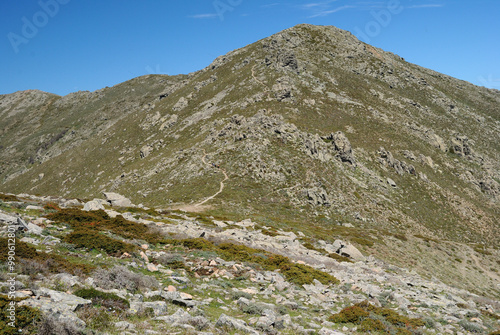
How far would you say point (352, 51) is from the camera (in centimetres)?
14725

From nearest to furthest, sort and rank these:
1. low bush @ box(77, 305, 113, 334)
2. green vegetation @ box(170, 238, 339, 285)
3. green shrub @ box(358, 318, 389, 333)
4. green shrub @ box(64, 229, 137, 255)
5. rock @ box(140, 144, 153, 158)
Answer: low bush @ box(77, 305, 113, 334)
green shrub @ box(358, 318, 389, 333)
green shrub @ box(64, 229, 137, 255)
green vegetation @ box(170, 238, 339, 285)
rock @ box(140, 144, 153, 158)

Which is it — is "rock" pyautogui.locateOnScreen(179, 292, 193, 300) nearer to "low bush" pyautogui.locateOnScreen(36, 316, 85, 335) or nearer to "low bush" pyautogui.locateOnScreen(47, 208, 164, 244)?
"low bush" pyautogui.locateOnScreen(36, 316, 85, 335)

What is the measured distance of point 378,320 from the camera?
14141mm

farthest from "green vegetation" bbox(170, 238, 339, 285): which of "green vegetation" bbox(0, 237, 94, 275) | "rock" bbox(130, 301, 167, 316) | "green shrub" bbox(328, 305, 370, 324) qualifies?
"rock" bbox(130, 301, 167, 316)

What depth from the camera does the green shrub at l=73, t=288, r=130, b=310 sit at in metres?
9.99

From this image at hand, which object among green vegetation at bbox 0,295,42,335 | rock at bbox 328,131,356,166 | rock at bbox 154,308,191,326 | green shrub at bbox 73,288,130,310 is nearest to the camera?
green vegetation at bbox 0,295,42,335

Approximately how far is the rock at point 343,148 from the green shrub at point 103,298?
3000 inches

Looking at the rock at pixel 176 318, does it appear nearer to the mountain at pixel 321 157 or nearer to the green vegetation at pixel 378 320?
the green vegetation at pixel 378 320

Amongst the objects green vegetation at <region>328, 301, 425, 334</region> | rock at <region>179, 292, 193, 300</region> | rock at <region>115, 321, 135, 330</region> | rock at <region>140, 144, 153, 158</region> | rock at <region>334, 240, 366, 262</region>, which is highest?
rock at <region>140, 144, 153, 158</region>

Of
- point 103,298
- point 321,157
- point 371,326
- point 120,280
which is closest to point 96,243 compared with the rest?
point 120,280

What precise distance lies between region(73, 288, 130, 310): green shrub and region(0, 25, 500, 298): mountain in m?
36.2

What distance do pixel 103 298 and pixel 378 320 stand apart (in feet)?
41.4

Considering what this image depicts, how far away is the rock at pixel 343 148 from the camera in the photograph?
80125mm

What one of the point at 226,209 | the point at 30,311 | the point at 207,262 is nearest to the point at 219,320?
the point at 30,311
